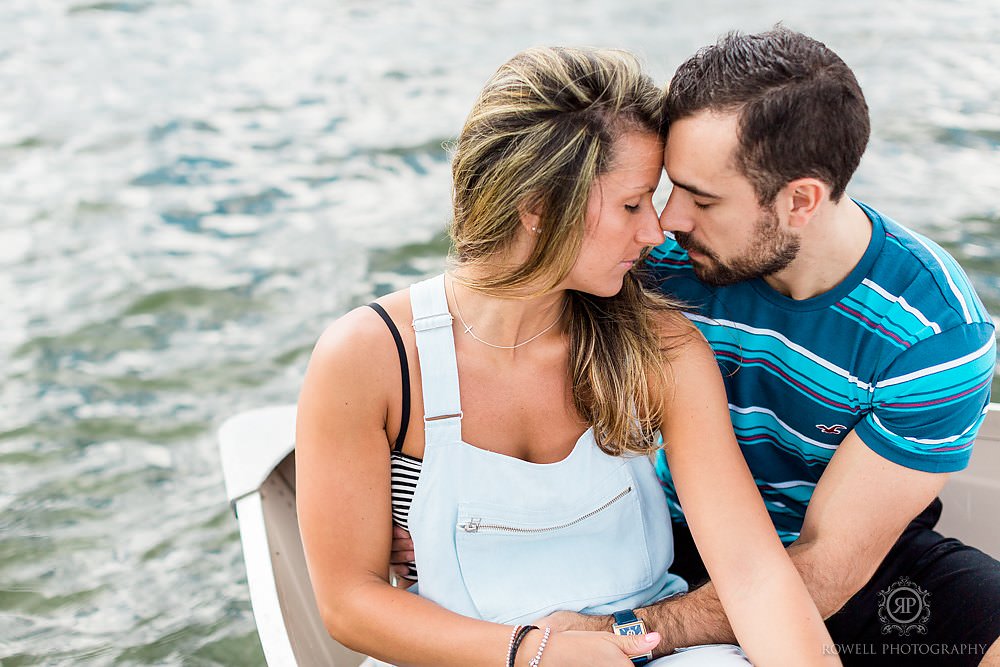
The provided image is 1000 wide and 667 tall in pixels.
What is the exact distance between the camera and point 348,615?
161cm

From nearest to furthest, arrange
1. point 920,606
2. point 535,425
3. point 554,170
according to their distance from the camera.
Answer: point 554,170
point 535,425
point 920,606

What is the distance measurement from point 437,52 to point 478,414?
6.13 metres

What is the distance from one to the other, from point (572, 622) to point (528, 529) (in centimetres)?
16

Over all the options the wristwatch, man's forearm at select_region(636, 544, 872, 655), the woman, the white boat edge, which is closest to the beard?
the woman

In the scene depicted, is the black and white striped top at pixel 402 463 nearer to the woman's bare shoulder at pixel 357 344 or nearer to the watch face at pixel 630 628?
the woman's bare shoulder at pixel 357 344

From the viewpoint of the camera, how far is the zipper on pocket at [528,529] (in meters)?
1.60

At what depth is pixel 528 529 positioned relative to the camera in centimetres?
163

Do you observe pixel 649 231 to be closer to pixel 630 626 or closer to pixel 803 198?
pixel 803 198

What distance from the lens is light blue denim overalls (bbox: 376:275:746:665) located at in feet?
5.27

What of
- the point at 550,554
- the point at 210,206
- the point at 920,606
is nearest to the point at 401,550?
the point at 550,554

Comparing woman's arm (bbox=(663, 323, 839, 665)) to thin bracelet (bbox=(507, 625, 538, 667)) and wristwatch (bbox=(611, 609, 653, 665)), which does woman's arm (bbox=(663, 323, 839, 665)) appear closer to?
wristwatch (bbox=(611, 609, 653, 665))

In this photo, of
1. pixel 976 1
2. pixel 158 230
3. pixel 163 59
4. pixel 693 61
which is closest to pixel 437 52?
pixel 163 59

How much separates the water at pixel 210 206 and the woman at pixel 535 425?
0.30 metres

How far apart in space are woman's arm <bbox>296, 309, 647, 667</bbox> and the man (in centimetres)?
13
